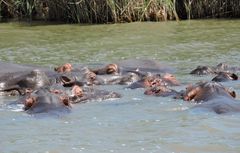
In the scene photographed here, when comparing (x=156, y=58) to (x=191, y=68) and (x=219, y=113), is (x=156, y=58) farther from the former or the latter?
(x=219, y=113)

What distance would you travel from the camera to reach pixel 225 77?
8.30m

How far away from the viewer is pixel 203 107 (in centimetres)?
620

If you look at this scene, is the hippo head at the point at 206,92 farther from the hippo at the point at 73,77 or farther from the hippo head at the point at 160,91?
the hippo at the point at 73,77

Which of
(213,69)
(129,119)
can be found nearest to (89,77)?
(213,69)

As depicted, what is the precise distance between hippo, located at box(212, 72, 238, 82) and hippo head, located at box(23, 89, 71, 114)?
8.10ft

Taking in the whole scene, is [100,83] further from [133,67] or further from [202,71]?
[202,71]

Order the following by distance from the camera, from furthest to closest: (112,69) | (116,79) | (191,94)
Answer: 1. (112,69)
2. (116,79)
3. (191,94)

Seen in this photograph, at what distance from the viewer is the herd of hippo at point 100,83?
20.7 ft

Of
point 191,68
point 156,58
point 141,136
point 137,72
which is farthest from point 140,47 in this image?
point 141,136

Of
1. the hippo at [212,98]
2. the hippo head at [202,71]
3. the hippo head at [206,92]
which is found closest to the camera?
the hippo at [212,98]

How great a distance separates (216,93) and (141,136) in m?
1.57

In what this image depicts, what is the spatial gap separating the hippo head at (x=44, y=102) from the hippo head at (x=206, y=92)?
127 cm

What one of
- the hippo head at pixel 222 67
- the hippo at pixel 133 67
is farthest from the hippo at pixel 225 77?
the hippo at pixel 133 67

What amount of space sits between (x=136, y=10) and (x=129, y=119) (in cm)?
1074
